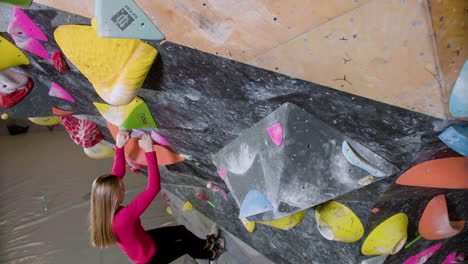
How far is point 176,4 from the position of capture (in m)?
0.78

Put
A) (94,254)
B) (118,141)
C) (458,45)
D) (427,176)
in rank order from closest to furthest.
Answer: (458,45) < (427,176) < (118,141) < (94,254)

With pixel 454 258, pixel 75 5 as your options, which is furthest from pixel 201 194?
pixel 75 5

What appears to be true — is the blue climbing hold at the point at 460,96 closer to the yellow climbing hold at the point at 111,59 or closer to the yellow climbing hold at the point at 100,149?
the yellow climbing hold at the point at 111,59

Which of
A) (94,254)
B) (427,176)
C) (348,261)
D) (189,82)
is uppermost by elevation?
(189,82)

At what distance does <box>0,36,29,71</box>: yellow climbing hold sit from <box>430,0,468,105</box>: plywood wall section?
4.24 ft

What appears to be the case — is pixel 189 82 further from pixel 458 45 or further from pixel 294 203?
pixel 458 45

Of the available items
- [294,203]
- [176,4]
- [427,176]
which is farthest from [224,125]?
[427,176]

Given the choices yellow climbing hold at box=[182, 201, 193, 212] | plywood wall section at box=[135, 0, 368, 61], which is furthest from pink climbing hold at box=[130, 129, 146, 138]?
yellow climbing hold at box=[182, 201, 193, 212]

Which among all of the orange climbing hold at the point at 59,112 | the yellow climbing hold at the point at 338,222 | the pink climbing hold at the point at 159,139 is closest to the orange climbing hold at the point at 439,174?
the yellow climbing hold at the point at 338,222

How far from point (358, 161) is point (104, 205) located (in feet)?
3.33

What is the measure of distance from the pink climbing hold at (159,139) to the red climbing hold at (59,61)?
0.44m

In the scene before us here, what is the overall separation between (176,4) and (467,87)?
592 millimetres

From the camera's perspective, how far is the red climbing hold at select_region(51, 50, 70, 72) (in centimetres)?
123

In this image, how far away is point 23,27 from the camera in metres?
1.13
